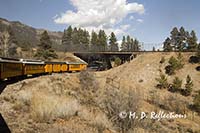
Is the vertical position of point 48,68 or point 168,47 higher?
point 168,47

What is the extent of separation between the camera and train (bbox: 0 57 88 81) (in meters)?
25.5

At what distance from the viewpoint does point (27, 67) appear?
119ft

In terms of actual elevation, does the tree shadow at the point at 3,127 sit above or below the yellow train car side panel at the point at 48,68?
above

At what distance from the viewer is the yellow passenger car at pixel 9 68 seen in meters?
24.2

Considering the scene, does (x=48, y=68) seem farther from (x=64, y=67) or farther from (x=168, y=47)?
(x=168, y=47)

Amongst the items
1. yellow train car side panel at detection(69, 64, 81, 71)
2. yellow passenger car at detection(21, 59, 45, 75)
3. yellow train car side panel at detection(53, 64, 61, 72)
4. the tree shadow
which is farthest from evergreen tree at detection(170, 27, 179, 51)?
the tree shadow

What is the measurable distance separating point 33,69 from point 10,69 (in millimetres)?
12016

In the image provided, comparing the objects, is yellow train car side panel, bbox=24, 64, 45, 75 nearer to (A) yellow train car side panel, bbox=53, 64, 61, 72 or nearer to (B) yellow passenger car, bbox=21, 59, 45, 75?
(B) yellow passenger car, bbox=21, 59, 45, 75

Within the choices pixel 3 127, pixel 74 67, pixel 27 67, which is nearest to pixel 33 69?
pixel 27 67

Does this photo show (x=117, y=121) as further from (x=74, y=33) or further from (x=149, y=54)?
(x=74, y=33)

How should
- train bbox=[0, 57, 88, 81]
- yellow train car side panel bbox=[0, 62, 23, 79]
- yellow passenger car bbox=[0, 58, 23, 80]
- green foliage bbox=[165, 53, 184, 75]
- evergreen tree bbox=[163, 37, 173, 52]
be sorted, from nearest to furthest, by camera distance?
yellow passenger car bbox=[0, 58, 23, 80]
yellow train car side panel bbox=[0, 62, 23, 79]
train bbox=[0, 57, 88, 81]
green foliage bbox=[165, 53, 184, 75]
evergreen tree bbox=[163, 37, 173, 52]

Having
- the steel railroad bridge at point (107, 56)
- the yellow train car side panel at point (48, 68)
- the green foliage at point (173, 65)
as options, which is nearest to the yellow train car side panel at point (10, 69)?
the yellow train car side panel at point (48, 68)

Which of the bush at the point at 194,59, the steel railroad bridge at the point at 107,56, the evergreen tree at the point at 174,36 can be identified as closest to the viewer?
the bush at the point at 194,59

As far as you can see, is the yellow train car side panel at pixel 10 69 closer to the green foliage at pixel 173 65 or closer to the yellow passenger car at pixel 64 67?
the yellow passenger car at pixel 64 67
